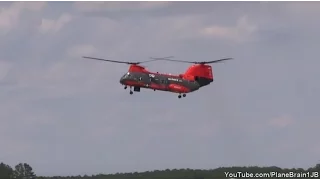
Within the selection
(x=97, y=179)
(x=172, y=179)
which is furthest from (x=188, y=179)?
(x=97, y=179)

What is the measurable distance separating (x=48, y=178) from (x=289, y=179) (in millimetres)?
36464

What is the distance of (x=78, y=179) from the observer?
7308 inches

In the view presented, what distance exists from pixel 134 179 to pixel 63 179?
410 inches

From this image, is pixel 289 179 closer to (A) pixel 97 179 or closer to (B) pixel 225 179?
(B) pixel 225 179

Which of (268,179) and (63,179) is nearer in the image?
(63,179)

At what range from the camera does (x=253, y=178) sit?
197 meters

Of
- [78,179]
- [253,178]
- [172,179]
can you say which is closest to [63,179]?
[78,179]

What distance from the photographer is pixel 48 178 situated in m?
192

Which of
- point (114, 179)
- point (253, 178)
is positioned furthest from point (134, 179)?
point (253, 178)

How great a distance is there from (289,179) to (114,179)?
2823cm

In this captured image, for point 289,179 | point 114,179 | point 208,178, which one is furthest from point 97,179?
point 289,179

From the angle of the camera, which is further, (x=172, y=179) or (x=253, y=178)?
(x=253, y=178)

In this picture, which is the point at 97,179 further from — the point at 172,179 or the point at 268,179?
the point at 268,179

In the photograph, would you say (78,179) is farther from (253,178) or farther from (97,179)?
(253,178)
